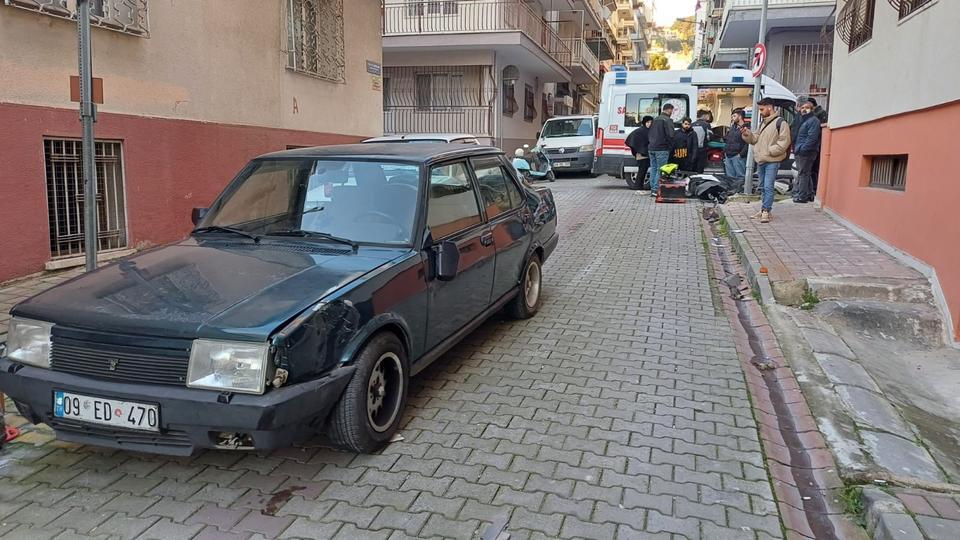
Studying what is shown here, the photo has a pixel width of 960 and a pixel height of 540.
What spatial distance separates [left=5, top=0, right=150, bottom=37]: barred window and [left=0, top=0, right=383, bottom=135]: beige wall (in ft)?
0.26

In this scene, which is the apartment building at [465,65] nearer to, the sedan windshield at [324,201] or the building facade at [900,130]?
the building facade at [900,130]

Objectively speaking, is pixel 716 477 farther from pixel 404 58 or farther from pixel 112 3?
pixel 404 58

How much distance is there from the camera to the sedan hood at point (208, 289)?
10.3ft

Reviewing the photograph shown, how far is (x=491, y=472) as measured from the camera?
3.58 metres

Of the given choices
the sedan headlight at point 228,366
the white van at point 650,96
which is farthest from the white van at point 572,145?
the sedan headlight at point 228,366

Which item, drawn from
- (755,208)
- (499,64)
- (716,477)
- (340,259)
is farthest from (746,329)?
(499,64)

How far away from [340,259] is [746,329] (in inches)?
158

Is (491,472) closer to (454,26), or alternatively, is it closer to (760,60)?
(760,60)

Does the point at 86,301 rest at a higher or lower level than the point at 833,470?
higher

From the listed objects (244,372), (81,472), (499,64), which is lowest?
(81,472)

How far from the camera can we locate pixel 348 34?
13180 mm

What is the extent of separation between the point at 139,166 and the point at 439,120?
16.1 m

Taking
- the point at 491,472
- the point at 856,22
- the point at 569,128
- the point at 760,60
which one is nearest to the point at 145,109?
the point at 491,472

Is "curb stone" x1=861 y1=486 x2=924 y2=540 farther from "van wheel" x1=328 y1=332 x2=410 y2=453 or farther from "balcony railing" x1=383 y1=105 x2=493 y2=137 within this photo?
"balcony railing" x1=383 y1=105 x2=493 y2=137
